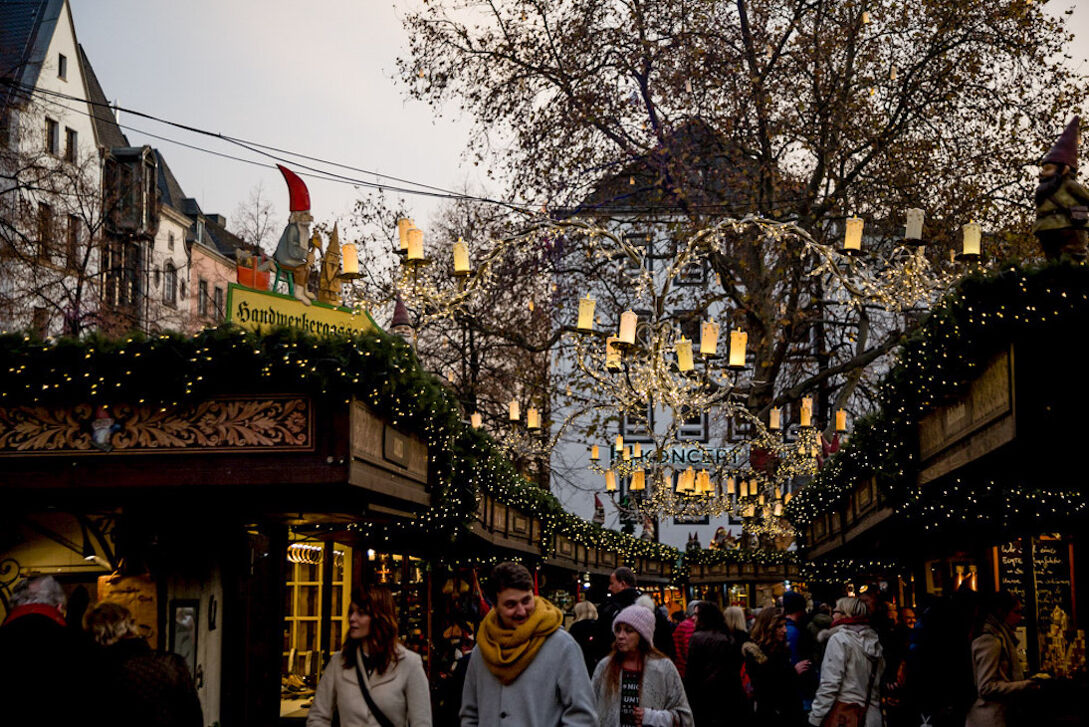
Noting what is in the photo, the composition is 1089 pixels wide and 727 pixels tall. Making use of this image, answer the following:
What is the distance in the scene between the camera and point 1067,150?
29.8 ft

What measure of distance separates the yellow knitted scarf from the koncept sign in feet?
14.5

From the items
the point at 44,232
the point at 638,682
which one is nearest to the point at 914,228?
the point at 638,682

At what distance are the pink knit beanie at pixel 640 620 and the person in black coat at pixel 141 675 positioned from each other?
2.22 metres

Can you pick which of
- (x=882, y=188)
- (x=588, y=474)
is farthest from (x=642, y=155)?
(x=588, y=474)

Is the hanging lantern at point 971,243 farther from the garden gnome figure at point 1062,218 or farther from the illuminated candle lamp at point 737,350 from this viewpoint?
the illuminated candle lamp at point 737,350

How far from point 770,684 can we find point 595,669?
346 centimetres

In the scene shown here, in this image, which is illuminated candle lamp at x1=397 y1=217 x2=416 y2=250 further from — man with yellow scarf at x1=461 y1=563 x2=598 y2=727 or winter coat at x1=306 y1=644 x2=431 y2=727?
man with yellow scarf at x1=461 y1=563 x2=598 y2=727

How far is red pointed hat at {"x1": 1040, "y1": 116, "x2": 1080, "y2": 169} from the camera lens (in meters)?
8.96

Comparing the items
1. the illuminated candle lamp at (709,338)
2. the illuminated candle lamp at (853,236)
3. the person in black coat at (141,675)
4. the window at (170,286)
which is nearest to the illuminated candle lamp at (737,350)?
the illuminated candle lamp at (709,338)

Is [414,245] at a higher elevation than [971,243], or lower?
higher

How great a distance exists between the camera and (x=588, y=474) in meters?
67.5

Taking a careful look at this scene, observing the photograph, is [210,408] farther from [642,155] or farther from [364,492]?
[642,155]

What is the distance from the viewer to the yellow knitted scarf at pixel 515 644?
18.5ft

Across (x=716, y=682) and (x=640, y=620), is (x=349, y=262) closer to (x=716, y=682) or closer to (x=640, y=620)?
(x=716, y=682)
